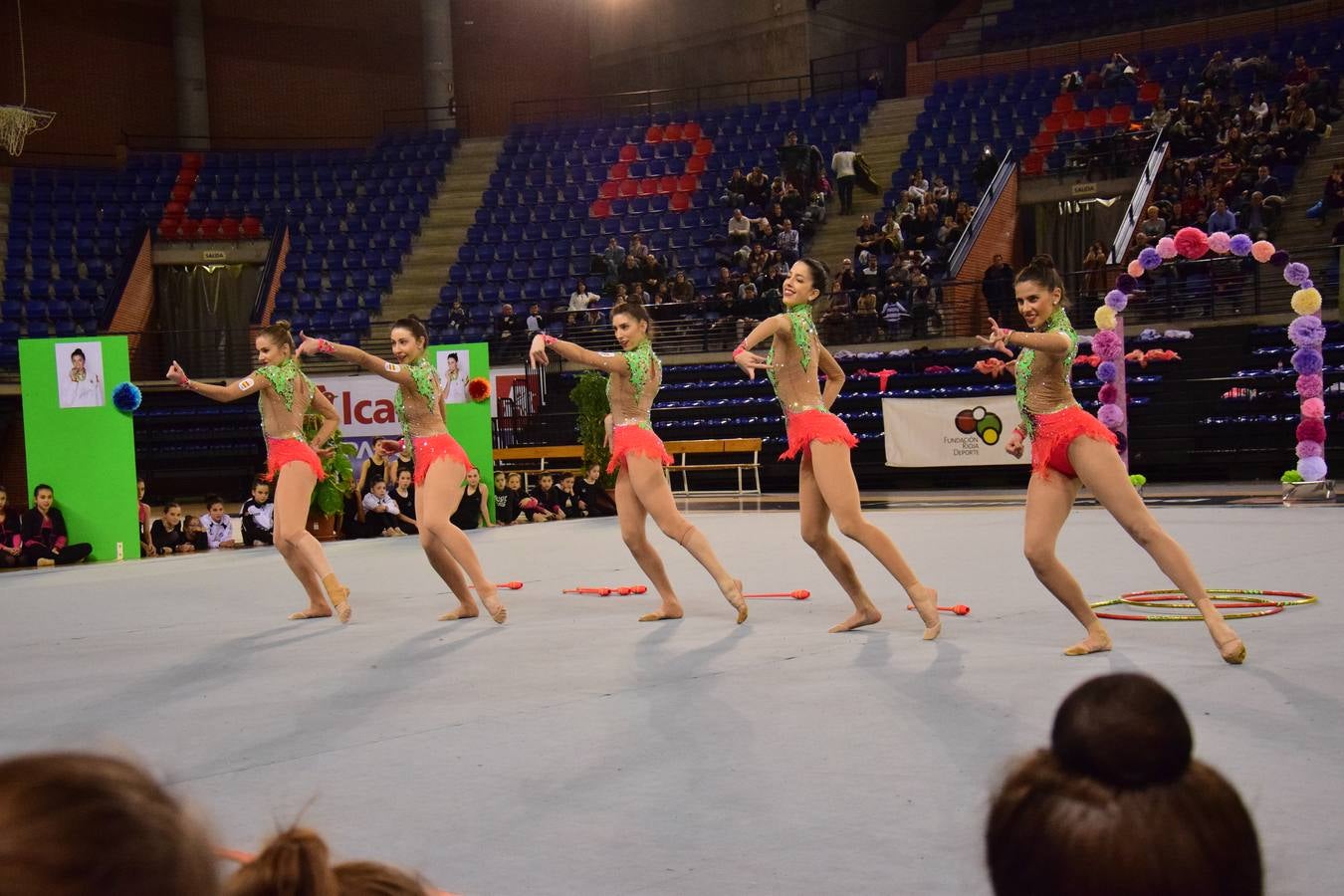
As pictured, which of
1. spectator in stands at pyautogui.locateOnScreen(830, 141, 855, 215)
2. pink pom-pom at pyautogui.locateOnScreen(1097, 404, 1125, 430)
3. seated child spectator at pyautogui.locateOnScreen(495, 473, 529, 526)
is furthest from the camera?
spectator in stands at pyautogui.locateOnScreen(830, 141, 855, 215)

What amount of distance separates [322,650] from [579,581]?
274cm

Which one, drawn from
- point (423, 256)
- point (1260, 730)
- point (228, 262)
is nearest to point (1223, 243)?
point (1260, 730)

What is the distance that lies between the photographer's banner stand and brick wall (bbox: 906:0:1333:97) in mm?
18885

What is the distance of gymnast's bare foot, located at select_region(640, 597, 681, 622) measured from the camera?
6988 mm

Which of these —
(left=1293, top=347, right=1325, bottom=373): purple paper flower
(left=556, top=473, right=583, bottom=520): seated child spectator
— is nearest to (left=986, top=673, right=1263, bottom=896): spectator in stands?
(left=1293, top=347, right=1325, bottom=373): purple paper flower

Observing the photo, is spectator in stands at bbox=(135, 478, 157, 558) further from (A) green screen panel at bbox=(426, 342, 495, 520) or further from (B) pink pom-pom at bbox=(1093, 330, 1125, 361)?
(B) pink pom-pom at bbox=(1093, 330, 1125, 361)

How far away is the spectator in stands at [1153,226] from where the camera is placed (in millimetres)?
18078

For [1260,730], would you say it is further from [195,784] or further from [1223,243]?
[1223,243]

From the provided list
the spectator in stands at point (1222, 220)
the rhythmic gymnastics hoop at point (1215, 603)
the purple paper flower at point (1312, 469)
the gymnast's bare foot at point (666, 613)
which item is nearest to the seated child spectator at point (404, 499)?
the gymnast's bare foot at point (666, 613)

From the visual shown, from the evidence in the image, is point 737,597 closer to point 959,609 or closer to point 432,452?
point 959,609

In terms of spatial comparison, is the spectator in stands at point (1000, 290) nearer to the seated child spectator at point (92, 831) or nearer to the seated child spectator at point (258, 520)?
the seated child spectator at point (258, 520)

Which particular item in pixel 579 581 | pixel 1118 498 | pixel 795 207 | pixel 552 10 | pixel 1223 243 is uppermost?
pixel 552 10

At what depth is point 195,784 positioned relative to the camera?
389 centimetres

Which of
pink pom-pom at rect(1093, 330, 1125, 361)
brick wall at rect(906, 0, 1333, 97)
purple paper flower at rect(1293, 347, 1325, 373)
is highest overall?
brick wall at rect(906, 0, 1333, 97)
